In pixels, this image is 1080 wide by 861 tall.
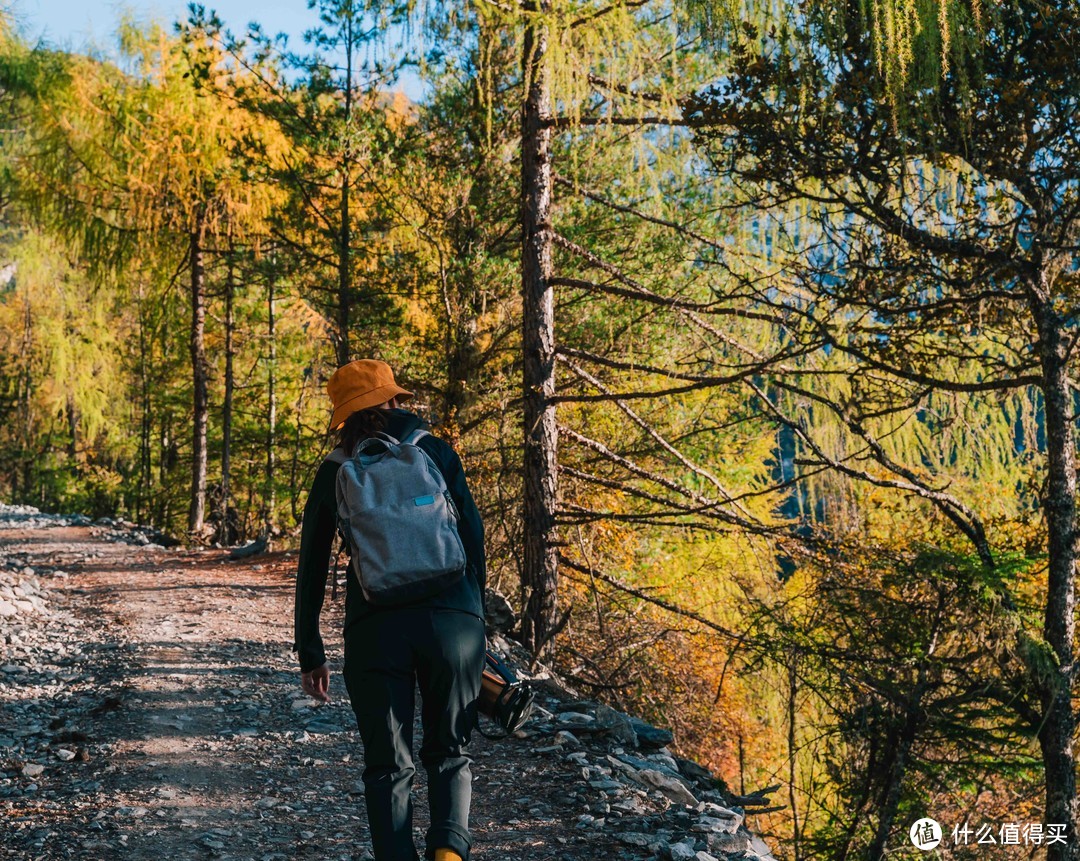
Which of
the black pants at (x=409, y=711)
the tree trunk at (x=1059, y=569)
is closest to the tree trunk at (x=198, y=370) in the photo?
the tree trunk at (x=1059, y=569)

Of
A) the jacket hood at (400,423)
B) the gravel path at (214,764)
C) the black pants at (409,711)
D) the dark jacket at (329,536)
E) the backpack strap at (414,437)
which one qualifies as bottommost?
the gravel path at (214,764)

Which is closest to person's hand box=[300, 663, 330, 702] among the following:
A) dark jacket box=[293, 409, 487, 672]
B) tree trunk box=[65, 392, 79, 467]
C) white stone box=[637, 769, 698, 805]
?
dark jacket box=[293, 409, 487, 672]

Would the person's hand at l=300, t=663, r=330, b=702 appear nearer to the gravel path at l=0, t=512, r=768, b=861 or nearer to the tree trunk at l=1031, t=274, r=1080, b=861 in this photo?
the gravel path at l=0, t=512, r=768, b=861

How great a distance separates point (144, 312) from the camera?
2064 cm

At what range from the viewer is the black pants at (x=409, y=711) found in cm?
292

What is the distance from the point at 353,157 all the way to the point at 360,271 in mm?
2118

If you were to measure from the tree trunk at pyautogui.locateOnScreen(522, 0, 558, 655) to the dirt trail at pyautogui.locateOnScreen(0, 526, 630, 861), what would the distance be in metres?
2.02

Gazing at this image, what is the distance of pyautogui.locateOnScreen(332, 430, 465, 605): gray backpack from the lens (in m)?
2.94

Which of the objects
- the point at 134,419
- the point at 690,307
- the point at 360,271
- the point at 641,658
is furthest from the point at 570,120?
the point at 134,419

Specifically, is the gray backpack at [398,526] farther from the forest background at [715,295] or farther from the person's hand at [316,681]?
the forest background at [715,295]

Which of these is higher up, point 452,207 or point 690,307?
point 452,207

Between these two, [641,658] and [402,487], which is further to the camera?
[641,658]

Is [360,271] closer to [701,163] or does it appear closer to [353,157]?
[353,157]

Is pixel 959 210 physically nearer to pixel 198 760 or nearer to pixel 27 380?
pixel 198 760
